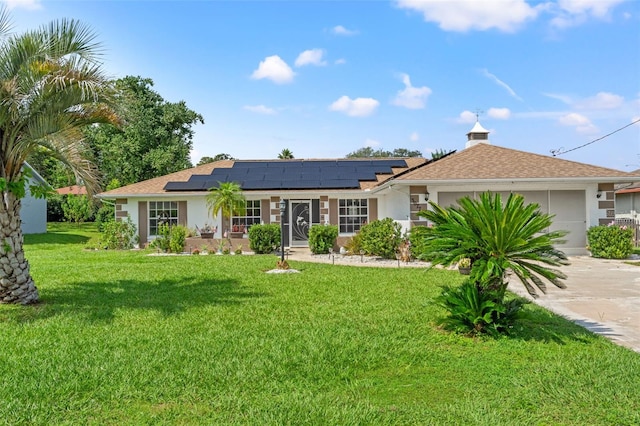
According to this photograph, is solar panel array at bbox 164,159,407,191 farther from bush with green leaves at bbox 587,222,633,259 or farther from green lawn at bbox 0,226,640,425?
green lawn at bbox 0,226,640,425

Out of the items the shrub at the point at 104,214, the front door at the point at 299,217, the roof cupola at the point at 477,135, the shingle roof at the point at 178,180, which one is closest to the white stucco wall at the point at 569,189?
the shingle roof at the point at 178,180

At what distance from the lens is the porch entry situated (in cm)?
2055

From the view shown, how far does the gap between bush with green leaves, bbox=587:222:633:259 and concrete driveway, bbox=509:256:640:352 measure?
221 cm

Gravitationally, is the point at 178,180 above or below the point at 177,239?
above

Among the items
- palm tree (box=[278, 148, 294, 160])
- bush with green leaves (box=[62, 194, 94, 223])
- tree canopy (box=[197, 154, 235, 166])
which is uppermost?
tree canopy (box=[197, 154, 235, 166])

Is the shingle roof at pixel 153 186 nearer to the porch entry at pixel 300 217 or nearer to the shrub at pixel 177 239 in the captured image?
the shrub at pixel 177 239

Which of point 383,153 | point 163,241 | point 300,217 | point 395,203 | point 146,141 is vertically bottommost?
point 163,241

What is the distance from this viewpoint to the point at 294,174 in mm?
22219

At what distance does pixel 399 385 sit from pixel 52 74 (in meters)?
7.31

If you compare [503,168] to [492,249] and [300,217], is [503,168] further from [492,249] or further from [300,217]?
[492,249]

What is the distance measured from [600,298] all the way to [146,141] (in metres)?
32.0

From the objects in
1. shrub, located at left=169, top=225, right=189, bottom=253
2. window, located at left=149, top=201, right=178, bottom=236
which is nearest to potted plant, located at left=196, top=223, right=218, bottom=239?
shrub, located at left=169, top=225, right=189, bottom=253

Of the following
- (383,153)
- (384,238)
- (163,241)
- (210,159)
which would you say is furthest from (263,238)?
(383,153)

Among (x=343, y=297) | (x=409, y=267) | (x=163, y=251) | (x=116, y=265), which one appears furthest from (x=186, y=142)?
(x=343, y=297)
